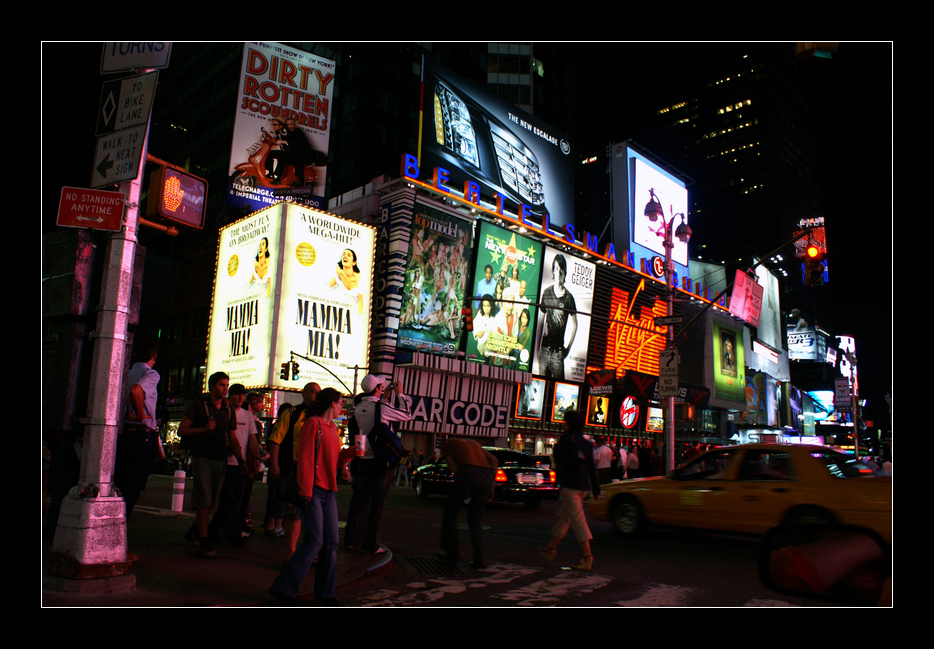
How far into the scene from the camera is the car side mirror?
7.42 ft

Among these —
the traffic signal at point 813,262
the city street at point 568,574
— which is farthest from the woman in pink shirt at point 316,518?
the traffic signal at point 813,262

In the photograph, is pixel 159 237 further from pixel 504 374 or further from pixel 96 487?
pixel 96 487

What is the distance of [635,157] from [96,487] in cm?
4818

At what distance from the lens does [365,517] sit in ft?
30.1

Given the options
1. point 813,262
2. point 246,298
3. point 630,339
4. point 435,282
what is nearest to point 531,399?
point 630,339

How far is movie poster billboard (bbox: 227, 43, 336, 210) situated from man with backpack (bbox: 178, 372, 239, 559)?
20506mm

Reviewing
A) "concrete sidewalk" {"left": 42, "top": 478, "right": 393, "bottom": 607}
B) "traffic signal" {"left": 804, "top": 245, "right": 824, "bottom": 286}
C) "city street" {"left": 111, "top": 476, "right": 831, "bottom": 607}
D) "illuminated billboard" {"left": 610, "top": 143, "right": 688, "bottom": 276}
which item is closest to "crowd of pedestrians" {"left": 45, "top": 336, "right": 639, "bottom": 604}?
"concrete sidewalk" {"left": 42, "top": 478, "right": 393, "bottom": 607}

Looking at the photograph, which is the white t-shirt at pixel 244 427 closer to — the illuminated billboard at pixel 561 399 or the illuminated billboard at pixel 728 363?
the illuminated billboard at pixel 561 399

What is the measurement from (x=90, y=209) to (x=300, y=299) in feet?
86.7

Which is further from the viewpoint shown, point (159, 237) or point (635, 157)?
point (159, 237)

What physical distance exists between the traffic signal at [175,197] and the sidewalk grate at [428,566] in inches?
179

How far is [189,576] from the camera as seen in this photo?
662 centimetres

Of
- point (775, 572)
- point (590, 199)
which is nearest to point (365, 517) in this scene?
point (775, 572)

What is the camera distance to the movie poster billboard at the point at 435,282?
33.9 metres
